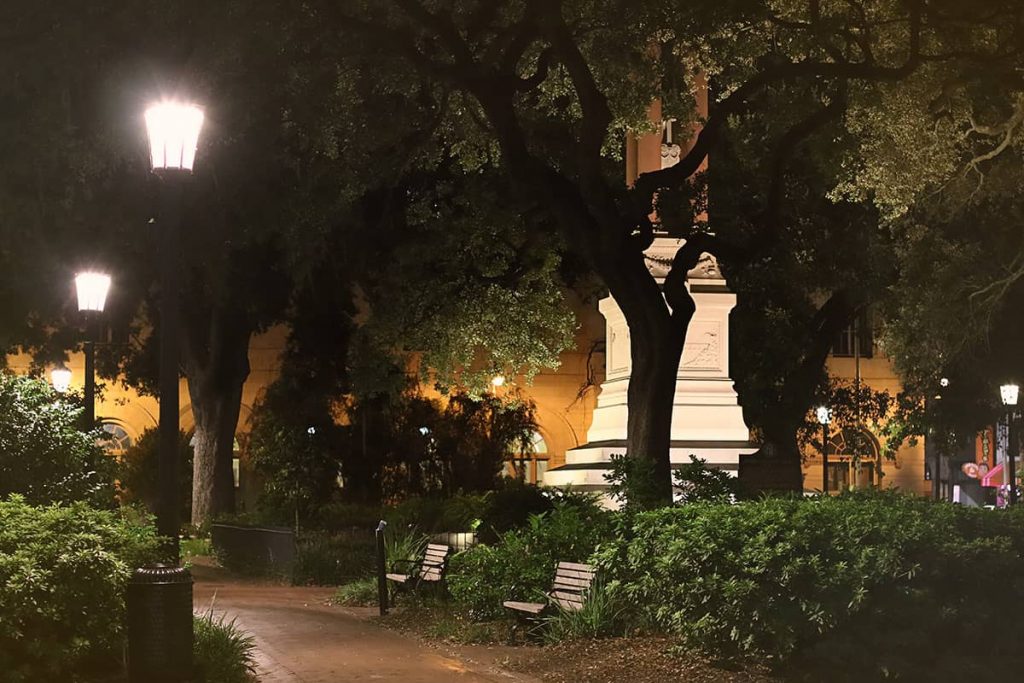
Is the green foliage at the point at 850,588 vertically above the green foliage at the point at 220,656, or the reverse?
the green foliage at the point at 850,588

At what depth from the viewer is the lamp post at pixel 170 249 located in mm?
11141

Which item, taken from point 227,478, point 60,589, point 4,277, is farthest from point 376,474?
point 60,589

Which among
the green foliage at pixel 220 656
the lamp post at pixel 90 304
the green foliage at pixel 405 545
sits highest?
the lamp post at pixel 90 304

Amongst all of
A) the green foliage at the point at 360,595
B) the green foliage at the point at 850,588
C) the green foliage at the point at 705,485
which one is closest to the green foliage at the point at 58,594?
the green foliage at the point at 850,588

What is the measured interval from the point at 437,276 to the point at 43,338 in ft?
46.7

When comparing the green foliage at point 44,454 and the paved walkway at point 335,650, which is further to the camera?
the green foliage at point 44,454

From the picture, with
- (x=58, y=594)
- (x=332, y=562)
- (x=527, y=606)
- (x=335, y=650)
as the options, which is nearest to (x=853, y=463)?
(x=332, y=562)

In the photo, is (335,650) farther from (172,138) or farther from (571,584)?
(172,138)

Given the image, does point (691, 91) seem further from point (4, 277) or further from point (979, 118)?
point (4, 277)

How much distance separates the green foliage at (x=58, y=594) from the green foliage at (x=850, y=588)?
14.9ft

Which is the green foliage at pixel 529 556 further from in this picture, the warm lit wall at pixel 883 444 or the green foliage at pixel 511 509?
the warm lit wall at pixel 883 444

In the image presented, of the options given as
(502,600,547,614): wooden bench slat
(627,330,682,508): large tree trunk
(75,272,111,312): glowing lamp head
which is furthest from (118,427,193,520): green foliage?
(502,600,547,614): wooden bench slat

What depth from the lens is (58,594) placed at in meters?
11.6

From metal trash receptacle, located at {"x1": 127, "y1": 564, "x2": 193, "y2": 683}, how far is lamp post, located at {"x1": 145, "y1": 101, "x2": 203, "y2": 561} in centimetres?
44
